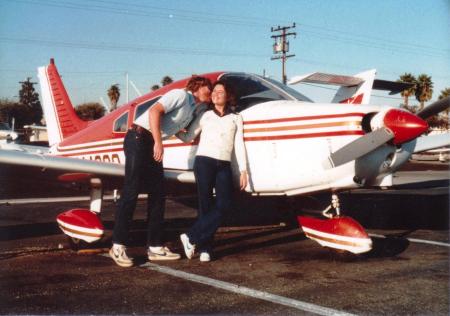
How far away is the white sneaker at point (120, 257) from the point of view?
14.3 feet

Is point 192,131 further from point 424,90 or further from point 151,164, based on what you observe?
point 424,90

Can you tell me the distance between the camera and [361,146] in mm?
4230

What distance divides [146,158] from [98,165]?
2.99ft

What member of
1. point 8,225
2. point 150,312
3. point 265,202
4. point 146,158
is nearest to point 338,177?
point 146,158

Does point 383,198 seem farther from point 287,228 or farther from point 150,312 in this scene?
point 150,312

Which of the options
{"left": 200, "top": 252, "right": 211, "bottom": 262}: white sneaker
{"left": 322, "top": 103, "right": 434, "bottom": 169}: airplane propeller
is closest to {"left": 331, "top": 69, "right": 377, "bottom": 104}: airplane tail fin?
{"left": 322, "top": 103, "right": 434, "bottom": 169}: airplane propeller

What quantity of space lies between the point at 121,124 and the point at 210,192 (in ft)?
7.55

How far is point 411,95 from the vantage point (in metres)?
54.3

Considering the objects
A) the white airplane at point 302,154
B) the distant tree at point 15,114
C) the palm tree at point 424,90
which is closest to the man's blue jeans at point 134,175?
the white airplane at point 302,154

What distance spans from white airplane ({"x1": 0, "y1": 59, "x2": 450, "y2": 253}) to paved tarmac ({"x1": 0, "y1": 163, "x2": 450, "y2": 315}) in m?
0.34

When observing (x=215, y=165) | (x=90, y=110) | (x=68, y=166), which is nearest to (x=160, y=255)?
(x=215, y=165)

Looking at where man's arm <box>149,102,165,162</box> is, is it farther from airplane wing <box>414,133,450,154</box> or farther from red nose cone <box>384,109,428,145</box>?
airplane wing <box>414,133,450,154</box>

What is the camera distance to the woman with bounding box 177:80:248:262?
4.57 m

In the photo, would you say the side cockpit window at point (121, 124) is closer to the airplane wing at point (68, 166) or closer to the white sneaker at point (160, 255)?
the airplane wing at point (68, 166)
